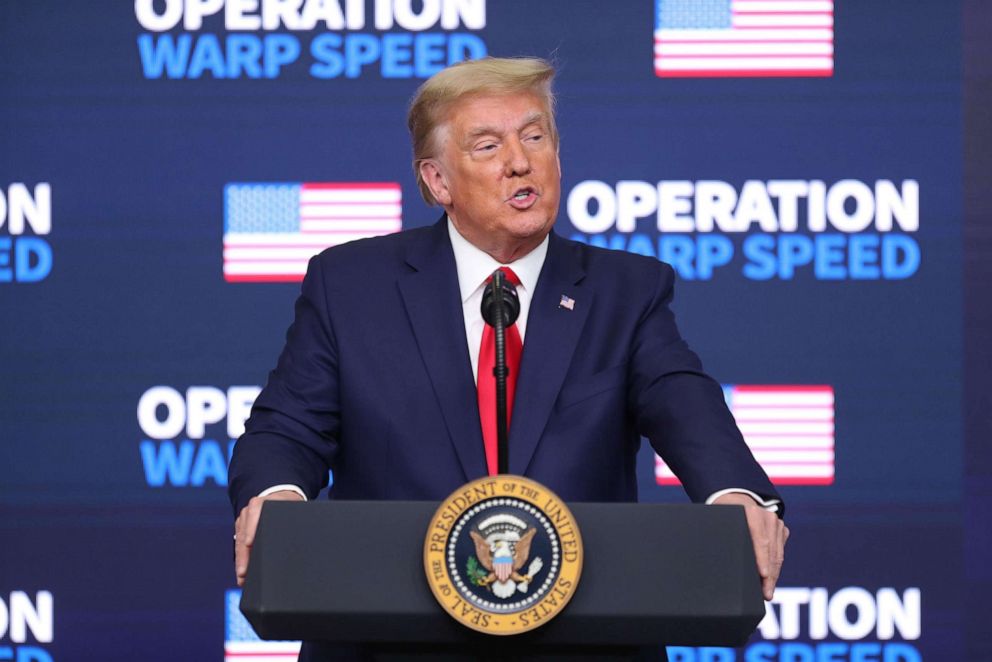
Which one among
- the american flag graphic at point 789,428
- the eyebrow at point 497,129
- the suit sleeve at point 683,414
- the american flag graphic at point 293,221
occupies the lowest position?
the american flag graphic at point 789,428

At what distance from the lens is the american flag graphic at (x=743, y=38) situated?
131 inches

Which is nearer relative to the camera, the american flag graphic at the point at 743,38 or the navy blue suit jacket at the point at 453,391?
the navy blue suit jacket at the point at 453,391

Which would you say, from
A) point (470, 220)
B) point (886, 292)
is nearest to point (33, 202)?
point (470, 220)

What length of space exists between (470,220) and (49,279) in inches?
71.5

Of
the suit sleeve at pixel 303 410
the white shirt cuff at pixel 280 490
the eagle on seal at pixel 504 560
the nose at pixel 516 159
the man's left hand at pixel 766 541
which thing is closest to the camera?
the eagle on seal at pixel 504 560

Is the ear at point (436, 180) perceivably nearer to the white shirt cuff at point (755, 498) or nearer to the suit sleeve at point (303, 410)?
Answer: the suit sleeve at point (303, 410)

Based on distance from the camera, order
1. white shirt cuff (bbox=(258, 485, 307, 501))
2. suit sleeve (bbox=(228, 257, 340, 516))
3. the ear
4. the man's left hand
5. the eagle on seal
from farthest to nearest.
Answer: the ear
suit sleeve (bbox=(228, 257, 340, 516))
white shirt cuff (bbox=(258, 485, 307, 501))
the man's left hand
the eagle on seal

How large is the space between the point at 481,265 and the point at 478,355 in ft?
0.65

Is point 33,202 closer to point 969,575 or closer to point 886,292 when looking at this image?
point 886,292

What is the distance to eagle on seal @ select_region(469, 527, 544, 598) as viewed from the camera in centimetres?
121

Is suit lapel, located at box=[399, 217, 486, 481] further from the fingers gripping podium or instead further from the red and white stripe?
the red and white stripe

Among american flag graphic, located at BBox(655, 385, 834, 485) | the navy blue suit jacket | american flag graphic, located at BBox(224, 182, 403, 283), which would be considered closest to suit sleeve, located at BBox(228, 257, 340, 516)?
the navy blue suit jacket

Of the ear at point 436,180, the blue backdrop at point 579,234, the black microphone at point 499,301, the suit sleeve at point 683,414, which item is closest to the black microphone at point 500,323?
the black microphone at point 499,301

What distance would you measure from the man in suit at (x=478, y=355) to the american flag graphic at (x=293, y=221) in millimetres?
1349
